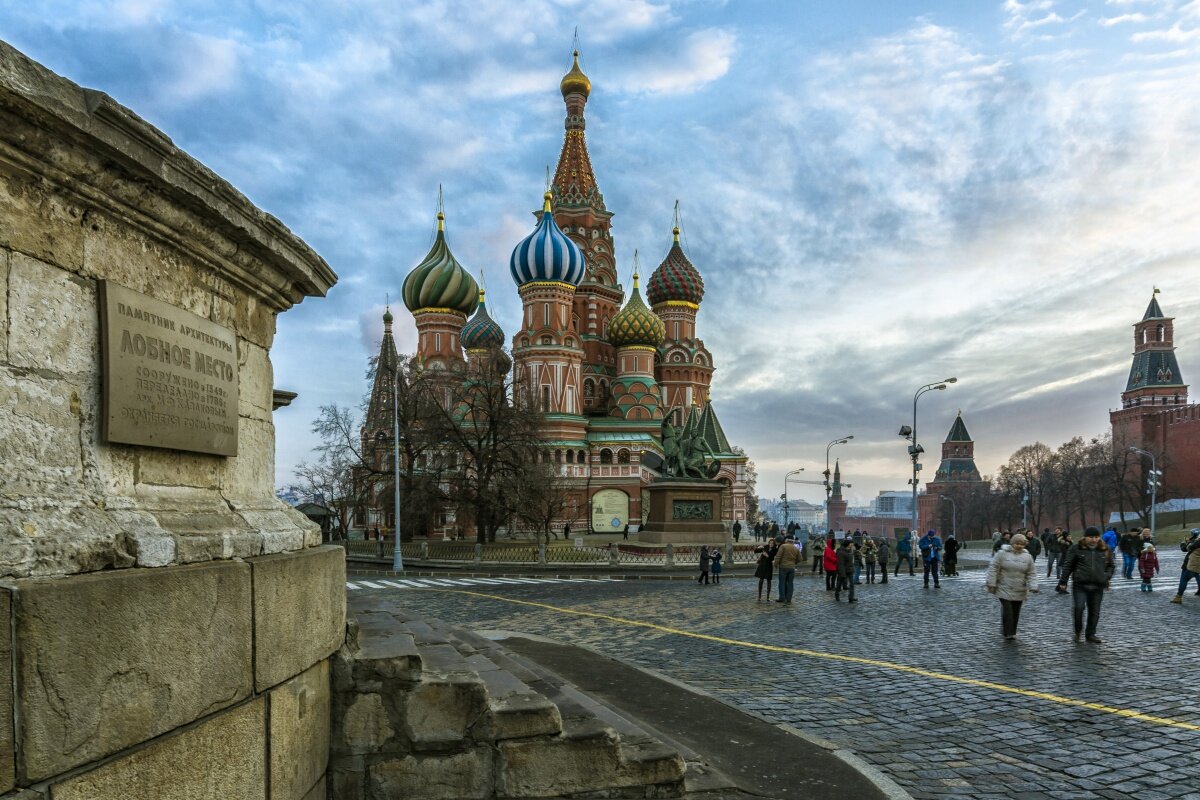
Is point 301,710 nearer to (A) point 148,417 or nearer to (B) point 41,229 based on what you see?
(A) point 148,417

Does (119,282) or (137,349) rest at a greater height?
(119,282)

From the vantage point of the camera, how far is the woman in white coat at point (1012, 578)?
9938mm

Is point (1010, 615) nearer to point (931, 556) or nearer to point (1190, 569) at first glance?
point (1190, 569)

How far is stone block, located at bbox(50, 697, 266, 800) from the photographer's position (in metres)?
2.54

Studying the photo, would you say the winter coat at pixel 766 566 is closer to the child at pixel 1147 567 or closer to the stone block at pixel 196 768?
the child at pixel 1147 567

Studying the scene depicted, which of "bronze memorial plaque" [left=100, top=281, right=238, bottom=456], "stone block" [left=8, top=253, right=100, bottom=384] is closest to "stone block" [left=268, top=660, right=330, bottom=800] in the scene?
"bronze memorial plaque" [left=100, top=281, right=238, bottom=456]

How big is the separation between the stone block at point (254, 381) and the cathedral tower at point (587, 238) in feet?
185

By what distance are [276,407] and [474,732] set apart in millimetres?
2476

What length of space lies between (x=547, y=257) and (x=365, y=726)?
52570 mm

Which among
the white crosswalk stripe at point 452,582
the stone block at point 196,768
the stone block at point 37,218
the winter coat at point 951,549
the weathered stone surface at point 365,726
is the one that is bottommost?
the white crosswalk stripe at point 452,582

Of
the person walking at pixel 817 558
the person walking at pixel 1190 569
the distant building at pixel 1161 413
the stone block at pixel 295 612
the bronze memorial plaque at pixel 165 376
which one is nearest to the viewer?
the bronze memorial plaque at pixel 165 376

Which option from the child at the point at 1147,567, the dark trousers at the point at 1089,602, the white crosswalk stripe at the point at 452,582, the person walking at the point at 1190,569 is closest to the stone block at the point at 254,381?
the dark trousers at the point at 1089,602

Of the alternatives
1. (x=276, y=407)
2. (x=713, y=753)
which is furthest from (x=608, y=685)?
(x=276, y=407)

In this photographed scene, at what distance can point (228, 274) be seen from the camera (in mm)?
3771
